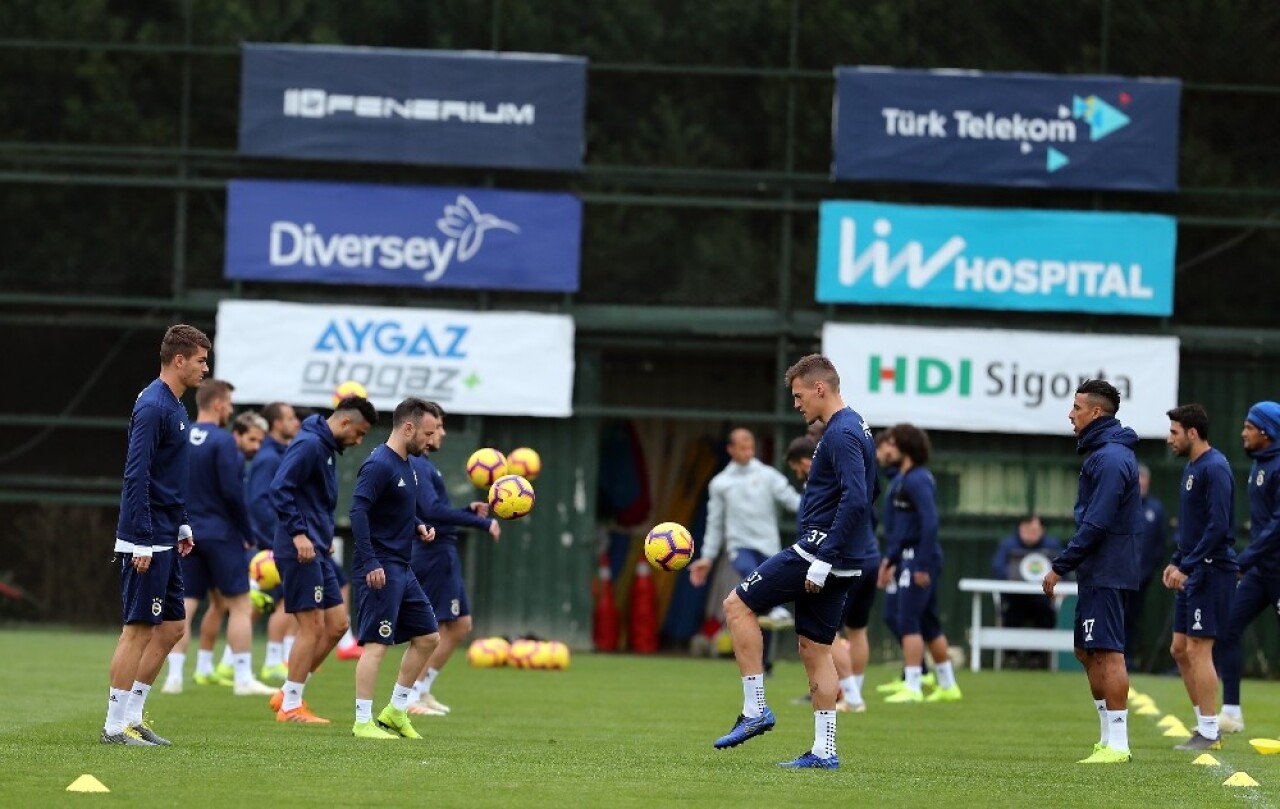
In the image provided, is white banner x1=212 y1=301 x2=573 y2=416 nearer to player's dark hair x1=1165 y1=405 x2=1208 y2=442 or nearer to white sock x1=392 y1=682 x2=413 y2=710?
white sock x1=392 y1=682 x2=413 y2=710

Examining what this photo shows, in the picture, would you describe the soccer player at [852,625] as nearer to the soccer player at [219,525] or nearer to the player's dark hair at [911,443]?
the player's dark hair at [911,443]

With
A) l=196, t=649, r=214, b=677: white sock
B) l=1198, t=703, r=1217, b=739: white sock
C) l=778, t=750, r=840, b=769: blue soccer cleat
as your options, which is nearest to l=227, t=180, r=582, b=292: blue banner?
l=196, t=649, r=214, b=677: white sock

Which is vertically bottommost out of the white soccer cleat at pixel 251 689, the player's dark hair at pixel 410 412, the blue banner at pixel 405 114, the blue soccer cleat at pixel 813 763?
the white soccer cleat at pixel 251 689

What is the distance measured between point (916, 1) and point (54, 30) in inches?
366

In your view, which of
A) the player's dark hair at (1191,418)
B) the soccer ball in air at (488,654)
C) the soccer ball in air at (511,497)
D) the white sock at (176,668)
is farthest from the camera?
the soccer ball in air at (488,654)

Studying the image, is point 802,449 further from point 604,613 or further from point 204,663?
point 604,613

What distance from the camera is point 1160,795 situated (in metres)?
10.2

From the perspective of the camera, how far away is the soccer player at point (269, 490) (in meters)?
16.6

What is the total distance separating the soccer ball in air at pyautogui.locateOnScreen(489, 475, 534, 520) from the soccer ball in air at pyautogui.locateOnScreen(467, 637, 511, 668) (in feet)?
23.6

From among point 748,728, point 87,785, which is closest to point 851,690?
point 748,728

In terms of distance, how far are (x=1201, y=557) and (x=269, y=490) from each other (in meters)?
7.31

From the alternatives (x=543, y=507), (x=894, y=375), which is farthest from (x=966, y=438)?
(x=543, y=507)

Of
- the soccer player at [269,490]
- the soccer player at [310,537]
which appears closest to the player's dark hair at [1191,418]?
the soccer player at [310,537]

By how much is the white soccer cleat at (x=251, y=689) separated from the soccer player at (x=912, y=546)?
4.71 meters
